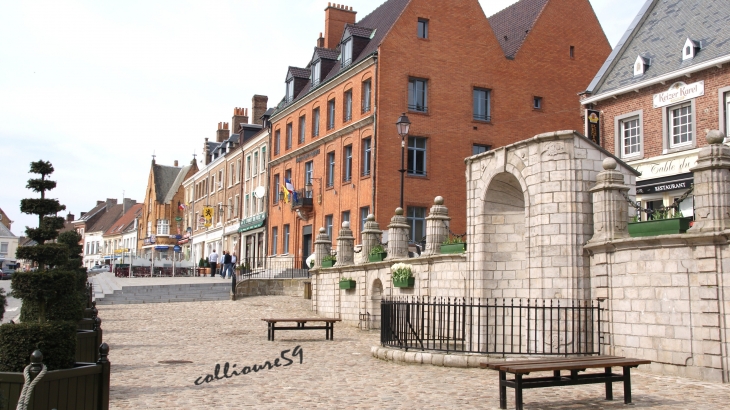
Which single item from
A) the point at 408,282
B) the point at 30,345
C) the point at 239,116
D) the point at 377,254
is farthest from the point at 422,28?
the point at 239,116

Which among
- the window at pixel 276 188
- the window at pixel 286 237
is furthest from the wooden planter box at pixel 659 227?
the window at pixel 276 188

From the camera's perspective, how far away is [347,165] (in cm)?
3512

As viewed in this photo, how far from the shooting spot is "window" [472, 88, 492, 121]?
109 ft

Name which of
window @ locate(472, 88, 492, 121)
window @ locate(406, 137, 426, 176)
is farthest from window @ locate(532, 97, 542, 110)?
window @ locate(406, 137, 426, 176)

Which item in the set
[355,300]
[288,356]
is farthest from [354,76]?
[288,356]

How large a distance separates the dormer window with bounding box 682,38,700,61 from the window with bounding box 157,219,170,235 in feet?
225

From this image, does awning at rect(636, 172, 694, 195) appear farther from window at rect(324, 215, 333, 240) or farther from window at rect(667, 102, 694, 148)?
window at rect(324, 215, 333, 240)

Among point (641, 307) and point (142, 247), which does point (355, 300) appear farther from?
point (142, 247)

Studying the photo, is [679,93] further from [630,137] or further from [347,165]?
[347,165]

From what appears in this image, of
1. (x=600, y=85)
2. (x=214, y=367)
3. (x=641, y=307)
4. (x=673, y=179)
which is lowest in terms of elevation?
(x=214, y=367)

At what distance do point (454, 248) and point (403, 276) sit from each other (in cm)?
233

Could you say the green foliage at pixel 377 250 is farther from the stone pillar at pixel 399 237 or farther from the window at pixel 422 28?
the window at pixel 422 28

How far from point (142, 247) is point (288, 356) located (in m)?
79.3

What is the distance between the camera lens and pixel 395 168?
31922 mm
